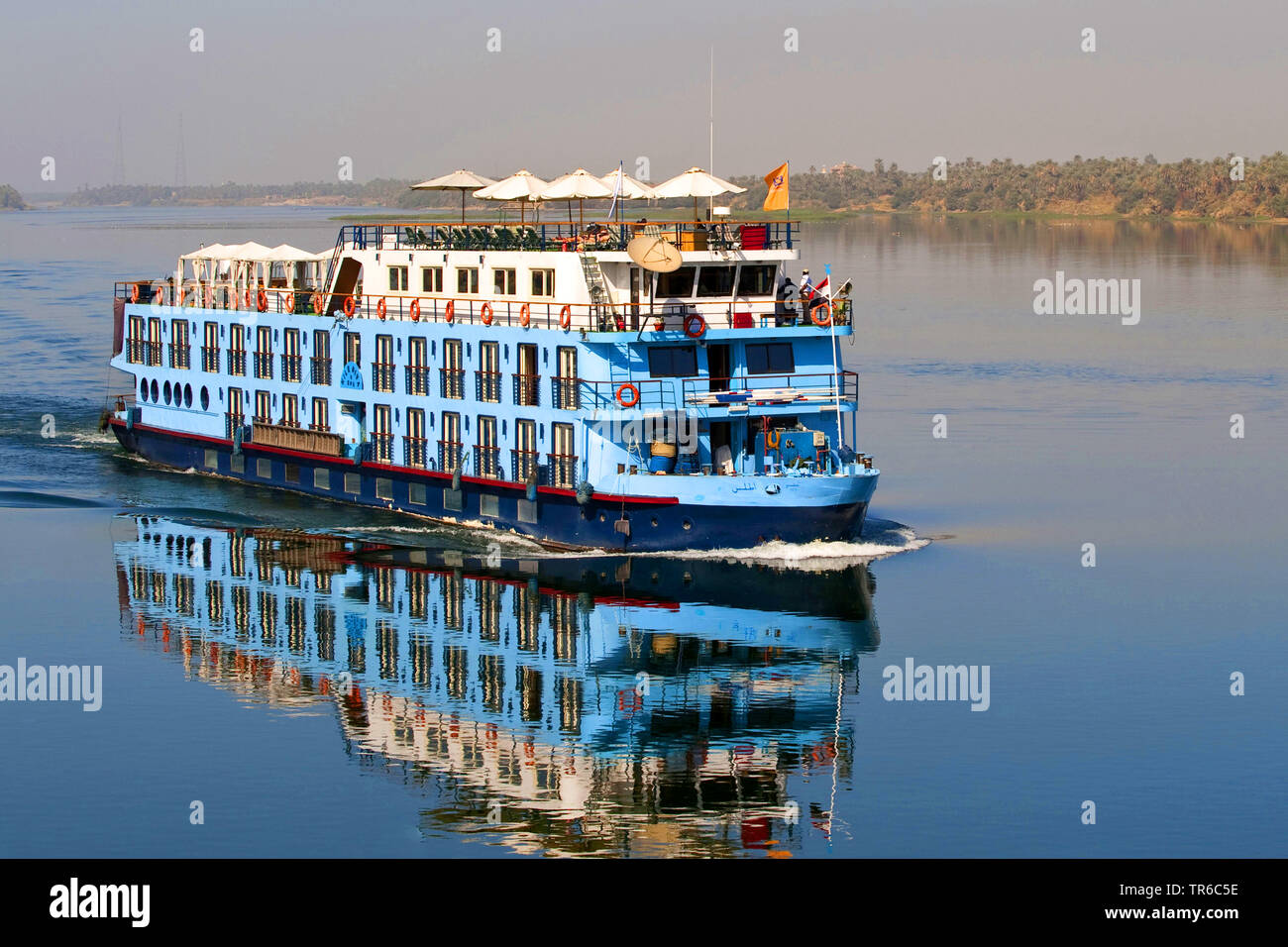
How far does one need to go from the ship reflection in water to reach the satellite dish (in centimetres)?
785

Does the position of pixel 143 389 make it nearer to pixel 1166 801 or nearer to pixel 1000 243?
pixel 1166 801

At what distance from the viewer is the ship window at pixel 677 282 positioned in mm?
53375

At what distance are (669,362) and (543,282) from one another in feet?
16.2

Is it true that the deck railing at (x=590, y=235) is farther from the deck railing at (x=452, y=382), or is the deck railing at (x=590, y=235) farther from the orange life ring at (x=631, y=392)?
the orange life ring at (x=631, y=392)

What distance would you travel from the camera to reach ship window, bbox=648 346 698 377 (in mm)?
52781

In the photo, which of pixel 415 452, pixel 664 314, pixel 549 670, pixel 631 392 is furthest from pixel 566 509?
pixel 549 670

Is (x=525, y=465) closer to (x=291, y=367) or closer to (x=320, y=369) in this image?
(x=320, y=369)

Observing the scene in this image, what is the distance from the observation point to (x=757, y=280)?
5459 cm

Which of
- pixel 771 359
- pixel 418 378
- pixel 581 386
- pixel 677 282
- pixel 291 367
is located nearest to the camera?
pixel 581 386

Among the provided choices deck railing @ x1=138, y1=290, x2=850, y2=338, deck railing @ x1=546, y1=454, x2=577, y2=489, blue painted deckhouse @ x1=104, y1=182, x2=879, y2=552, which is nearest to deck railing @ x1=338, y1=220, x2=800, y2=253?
blue painted deckhouse @ x1=104, y1=182, x2=879, y2=552

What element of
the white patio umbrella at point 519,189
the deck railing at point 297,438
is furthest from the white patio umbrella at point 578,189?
the deck railing at point 297,438

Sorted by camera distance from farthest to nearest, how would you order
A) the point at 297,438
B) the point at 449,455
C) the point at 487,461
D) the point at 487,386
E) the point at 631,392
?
1. the point at 297,438
2. the point at 449,455
3. the point at 487,461
4. the point at 487,386
5. the point at 631,392

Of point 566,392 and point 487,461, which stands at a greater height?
point 566,392
